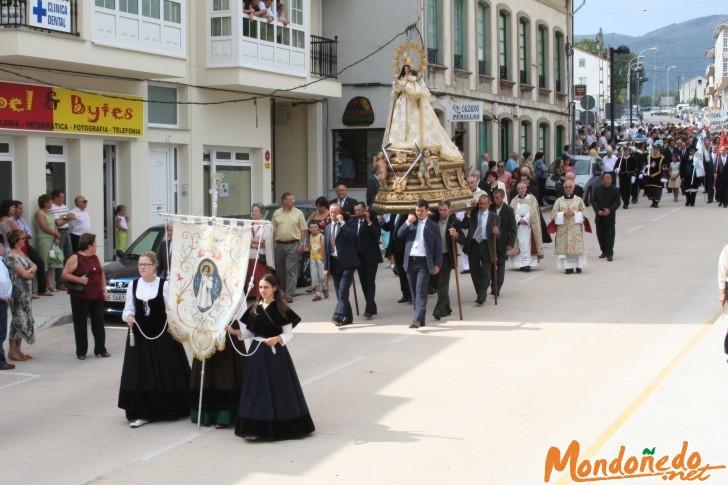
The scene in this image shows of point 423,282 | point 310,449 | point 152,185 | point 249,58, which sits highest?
point 249,58

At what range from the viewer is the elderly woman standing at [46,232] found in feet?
63.0

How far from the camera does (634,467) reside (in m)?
8.73

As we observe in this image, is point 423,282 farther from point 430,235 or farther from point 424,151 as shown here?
point 424,151

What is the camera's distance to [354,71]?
3164 centimetres

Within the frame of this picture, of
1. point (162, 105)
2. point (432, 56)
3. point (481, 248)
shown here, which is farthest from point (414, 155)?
point (432, 56)

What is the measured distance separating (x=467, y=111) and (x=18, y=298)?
17.9 metres

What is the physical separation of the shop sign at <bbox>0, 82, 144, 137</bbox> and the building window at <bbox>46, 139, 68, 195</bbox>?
19.1 inches

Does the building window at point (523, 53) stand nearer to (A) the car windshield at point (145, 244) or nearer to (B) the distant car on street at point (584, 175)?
(B) the distant car on street at point (584, 175)

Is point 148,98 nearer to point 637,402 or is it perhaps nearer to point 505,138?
point 637,402

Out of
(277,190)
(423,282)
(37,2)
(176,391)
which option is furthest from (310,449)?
(277,190)

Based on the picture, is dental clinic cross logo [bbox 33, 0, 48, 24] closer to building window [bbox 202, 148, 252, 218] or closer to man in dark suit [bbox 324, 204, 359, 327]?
man in dark suit [bbox 324, 204, 359, 327]

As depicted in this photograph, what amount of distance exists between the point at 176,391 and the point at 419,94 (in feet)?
28.2

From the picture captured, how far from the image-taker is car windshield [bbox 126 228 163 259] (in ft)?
59.7

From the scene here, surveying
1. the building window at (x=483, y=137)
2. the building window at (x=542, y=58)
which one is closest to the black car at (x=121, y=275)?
the building window at (x=483, y=137)
